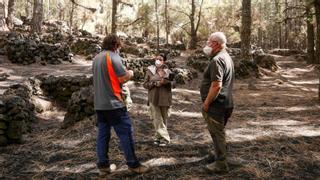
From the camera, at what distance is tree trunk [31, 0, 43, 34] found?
71.8 feet

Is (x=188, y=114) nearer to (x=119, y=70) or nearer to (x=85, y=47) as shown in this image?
(x=119, y=70)

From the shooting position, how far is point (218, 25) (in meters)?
45.5

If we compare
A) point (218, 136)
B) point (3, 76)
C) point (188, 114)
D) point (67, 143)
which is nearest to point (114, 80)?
point (218, 136)

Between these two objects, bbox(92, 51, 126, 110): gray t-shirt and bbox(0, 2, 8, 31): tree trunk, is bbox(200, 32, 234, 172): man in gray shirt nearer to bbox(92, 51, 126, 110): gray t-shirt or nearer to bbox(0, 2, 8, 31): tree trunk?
bbox(92, 51, 126, 110): gray t-shirt

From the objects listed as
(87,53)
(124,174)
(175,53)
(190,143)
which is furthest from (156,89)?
(175,53)

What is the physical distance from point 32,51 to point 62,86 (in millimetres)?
7094

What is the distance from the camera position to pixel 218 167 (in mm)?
5496

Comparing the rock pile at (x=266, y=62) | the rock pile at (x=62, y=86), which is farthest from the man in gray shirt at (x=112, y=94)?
the rock pile at (x=266, y=62)

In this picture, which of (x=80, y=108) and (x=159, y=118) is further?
(x=80, y=108)

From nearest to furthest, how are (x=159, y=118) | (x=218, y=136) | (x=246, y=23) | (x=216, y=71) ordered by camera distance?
(x=216, y=71)
(x=218, y=136)
(x=159, y=118)
(x=246, y=23)

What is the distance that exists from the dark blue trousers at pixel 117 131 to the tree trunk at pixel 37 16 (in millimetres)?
18428

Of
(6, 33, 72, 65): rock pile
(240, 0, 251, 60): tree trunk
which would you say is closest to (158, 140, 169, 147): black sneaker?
(240, 0, 251, 60): tree trunk

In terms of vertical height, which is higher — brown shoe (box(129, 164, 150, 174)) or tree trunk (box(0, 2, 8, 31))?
tree trunk (box(0, 2, 8, 31))

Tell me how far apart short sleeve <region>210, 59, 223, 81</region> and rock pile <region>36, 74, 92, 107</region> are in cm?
856
